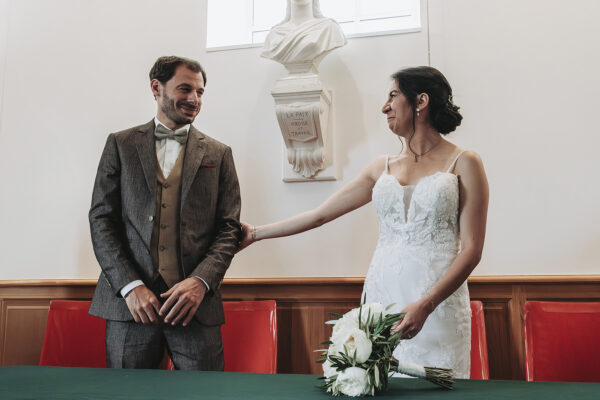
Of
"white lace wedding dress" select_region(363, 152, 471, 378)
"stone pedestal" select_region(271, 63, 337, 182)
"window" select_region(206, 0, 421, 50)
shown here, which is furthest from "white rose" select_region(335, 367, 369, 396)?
"window" select_region(206, 0, 421, 50)

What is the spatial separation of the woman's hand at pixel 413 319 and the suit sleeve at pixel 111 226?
1191mm

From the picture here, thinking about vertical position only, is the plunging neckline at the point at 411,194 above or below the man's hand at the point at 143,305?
above

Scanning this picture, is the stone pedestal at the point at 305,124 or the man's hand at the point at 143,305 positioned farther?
the stone pedestal at the point at 305,124

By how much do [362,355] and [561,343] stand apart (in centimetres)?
200

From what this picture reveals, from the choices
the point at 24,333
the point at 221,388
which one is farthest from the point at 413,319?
the point at 24,333

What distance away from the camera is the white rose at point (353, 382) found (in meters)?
1.34

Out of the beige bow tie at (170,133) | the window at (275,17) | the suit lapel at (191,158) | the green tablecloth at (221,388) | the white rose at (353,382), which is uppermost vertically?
the window at (275,17)

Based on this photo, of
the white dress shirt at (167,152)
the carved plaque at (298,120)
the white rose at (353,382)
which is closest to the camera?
the white rose at (353,382)

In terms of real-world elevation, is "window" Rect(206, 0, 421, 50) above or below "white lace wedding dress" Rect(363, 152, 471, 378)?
above

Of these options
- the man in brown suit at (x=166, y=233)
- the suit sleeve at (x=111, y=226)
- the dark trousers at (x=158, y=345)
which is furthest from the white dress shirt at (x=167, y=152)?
the dark trousers at (x=158, y=345)

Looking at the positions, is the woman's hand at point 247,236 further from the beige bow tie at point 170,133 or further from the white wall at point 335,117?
the white wall at point 335,117

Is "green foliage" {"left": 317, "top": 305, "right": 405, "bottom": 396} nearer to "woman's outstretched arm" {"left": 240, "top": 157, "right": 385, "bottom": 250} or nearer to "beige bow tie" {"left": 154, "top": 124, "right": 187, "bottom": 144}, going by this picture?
"woman's outstretched arm" {"left": 240, "top": 157, "right": 385, "bottom": 250}

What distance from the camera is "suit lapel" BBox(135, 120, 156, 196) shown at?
2660 millimetres

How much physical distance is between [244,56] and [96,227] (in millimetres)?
1946
